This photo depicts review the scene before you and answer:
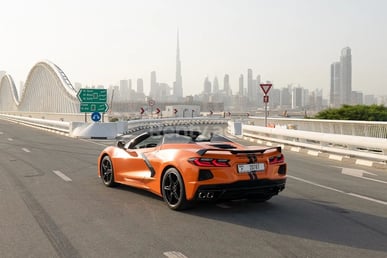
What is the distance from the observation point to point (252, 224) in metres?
6.30

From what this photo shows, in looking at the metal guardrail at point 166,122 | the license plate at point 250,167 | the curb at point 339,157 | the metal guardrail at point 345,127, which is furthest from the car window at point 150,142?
the metal guardrail at point 166,122

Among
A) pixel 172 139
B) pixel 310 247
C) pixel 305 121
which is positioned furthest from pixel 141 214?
pixel 305 121

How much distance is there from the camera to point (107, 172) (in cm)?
949

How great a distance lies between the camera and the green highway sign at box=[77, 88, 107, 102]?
31.2 metres

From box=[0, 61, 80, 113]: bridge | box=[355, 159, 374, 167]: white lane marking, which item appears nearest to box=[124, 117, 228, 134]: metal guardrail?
box=[355, 159, 374, 167]: white lane marking

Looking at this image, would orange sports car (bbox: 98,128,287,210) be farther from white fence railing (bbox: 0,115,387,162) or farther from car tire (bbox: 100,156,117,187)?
white fence railing (bbox: 0,115,387,162)

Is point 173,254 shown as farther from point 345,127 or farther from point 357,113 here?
point 357,113

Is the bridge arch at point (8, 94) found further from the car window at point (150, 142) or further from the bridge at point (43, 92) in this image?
the car window at point (150, 142)

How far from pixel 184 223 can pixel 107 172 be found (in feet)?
11.6

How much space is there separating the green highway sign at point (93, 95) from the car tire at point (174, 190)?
2490 cm

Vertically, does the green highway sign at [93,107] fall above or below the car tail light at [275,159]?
above

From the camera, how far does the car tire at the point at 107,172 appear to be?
30.5ft

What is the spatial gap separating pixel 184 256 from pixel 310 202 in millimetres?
3706

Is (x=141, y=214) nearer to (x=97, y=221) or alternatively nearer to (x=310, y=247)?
(x=97, y=221)
